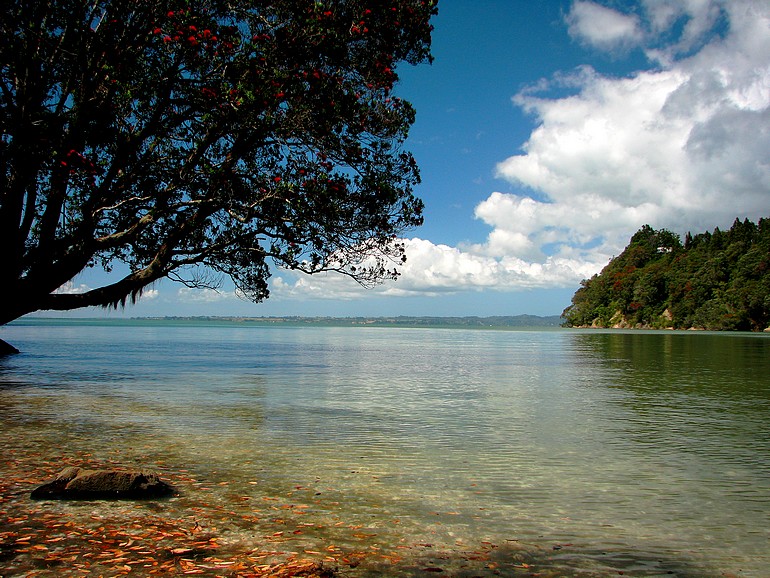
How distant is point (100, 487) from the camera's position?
23.6 ft

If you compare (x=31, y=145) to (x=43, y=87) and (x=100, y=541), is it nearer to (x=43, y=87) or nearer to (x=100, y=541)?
(x=43, y=87)

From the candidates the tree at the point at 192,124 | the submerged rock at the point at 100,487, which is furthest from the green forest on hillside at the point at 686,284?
the submerged rock at the point at 100,487

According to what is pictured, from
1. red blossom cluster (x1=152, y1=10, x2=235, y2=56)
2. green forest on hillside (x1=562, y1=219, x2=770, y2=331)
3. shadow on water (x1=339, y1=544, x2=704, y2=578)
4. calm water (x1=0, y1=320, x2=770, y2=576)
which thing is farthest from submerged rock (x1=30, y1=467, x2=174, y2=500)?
green forest on hillside (x1=562, y1=219, x2=770, y2=331)

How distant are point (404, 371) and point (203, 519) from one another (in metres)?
23.5

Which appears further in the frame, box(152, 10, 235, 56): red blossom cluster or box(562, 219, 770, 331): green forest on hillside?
box(562, 219, 770, 331): green forest on hillside

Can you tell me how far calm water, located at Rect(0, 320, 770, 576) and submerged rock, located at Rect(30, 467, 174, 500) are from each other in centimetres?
52

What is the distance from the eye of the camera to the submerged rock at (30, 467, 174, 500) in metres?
7.12

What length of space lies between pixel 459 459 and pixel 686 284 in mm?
146653

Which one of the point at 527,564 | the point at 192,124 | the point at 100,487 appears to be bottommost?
the point at 527,564

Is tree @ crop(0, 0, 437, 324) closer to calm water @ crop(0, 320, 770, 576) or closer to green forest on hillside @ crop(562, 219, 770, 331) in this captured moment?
calm water @ crop(0, 320, 770, 576)

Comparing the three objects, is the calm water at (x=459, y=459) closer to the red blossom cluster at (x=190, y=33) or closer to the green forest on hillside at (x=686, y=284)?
the red blossom cluster at (x=190, y=33)

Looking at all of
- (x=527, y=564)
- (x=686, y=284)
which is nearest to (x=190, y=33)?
(x=527, y=564)

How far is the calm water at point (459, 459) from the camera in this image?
20.2ft

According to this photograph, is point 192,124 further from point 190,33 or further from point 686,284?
point 686,284
